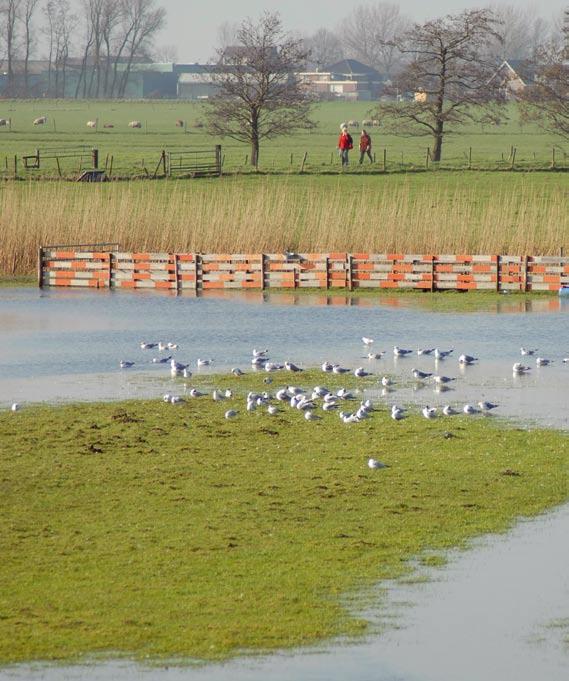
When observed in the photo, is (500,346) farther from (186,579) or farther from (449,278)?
(186,579)

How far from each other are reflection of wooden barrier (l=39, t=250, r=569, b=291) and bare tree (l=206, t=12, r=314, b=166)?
38823 mm

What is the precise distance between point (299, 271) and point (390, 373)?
14.2m

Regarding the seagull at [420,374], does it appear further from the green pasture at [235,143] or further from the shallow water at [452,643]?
the green pasture at [235,143]

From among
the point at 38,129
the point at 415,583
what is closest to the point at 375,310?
Answer: the point at 415,583

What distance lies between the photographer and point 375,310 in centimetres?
3338

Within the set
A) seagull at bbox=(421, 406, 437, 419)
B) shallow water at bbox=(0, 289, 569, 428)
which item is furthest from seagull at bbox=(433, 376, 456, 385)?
seagull at bbox=(421, 406, 437, 419)

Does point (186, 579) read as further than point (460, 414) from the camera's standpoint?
No

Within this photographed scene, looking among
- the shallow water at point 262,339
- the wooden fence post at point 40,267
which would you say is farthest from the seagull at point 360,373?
the wooden fence post at point 40,267

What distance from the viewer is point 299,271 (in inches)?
1502

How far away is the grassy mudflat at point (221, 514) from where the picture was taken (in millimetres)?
11180

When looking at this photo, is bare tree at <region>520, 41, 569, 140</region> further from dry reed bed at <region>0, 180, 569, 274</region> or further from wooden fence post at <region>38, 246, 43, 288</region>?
wooden fence post at <region>38, 246, 43, 288</region>

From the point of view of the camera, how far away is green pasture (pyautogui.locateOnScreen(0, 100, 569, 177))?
75125 millimetres

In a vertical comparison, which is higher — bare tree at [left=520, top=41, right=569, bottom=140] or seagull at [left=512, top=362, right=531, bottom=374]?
bare tree at [left=520, top=41, right=569, bottom=140]

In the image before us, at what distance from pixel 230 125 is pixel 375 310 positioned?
195 ft
